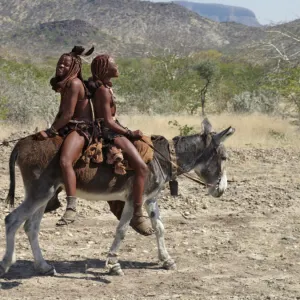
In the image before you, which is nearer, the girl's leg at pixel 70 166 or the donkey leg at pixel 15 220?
the girl's leg at pixel 70 166

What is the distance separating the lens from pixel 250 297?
20.2ft

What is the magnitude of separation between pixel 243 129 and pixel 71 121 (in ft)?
42.8

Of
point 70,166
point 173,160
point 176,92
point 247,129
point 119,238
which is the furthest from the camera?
point 176,92

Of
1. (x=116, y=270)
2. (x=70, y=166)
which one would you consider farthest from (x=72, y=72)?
(x=116, y=270)

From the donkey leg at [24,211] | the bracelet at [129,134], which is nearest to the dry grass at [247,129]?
the bracelet at [129,134]

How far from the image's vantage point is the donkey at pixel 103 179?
20.6ft

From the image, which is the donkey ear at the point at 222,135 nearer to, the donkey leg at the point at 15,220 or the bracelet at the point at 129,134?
the bracelet at the point at 129,134

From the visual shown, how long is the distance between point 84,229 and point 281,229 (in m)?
2.81

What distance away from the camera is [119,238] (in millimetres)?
6645

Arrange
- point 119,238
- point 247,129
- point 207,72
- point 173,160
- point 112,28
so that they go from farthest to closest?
1. point 112,28
2. point 207,72
3. point 247,129
4. point 173,160
5. point 119,238

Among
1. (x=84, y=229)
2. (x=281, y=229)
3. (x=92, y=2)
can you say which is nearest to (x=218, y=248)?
(x=281, y=229)

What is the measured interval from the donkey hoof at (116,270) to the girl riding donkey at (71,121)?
853 mm

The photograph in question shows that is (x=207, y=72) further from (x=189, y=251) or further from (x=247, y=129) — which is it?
(x=189, y=251)

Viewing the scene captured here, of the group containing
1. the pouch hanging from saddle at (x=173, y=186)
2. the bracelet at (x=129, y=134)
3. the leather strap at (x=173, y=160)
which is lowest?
the pouch hanging from saddle at (x=173, y=186)
